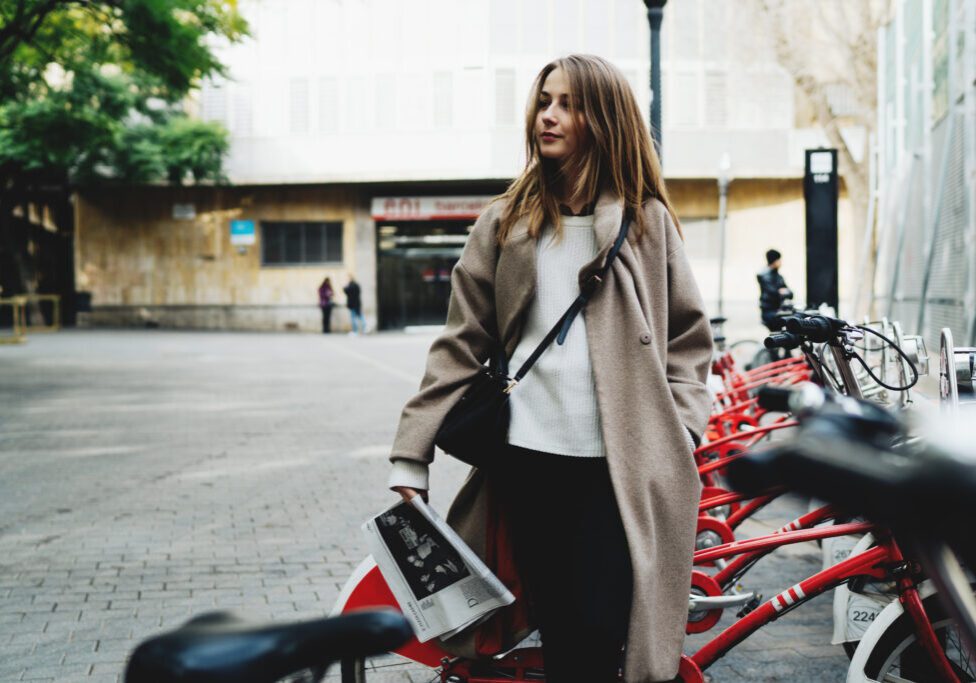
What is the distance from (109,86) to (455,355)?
27.2 m

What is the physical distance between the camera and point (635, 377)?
2293mm

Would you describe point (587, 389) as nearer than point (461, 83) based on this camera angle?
Yes

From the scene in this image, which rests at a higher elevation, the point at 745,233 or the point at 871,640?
the point at 745,233

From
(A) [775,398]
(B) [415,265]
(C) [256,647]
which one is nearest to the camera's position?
(C) [256,647]

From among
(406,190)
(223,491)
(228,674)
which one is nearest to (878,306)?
(406,190)

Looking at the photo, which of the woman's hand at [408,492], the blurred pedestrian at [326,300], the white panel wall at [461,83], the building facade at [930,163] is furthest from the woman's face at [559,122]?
the blurred pedestrian at [326,300]

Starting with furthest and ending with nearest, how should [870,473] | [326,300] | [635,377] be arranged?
[326,300]
[635,377]
[870,473]

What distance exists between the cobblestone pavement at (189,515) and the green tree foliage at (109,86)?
4202 millimetres

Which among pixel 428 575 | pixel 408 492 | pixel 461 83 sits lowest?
pixel 428 575

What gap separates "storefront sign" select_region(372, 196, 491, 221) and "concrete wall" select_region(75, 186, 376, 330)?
2.20 feet

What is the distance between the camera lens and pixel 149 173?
28.9 metres

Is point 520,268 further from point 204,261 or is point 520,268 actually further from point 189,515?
point 204,261

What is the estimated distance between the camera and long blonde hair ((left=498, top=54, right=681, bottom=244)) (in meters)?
2.41

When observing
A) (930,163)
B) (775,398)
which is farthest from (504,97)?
(775,398)
